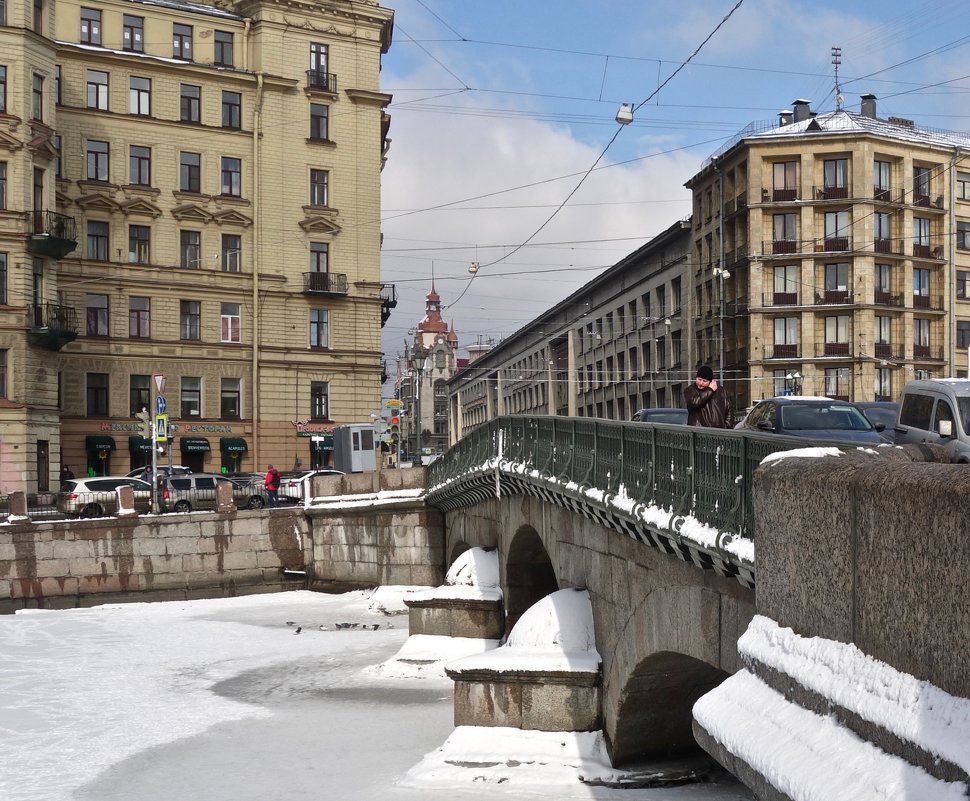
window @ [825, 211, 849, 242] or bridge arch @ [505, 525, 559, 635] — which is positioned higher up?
window @ [825, 211, 849, 242]

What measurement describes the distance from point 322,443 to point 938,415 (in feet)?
121

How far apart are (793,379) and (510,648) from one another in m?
40.4

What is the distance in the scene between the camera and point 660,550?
10672 mm

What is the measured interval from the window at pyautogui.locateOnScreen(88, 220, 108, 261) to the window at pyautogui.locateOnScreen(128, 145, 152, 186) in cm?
218

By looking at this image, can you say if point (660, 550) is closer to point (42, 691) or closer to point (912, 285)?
point (42, 691)

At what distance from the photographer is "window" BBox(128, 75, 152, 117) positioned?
46.9 m

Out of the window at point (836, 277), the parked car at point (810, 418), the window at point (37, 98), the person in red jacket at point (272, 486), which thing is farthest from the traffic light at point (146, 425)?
the window at point (836, 277)

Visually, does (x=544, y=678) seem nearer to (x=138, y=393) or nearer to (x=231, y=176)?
(x=138, y=393)

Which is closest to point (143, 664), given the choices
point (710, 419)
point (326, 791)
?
point (326, 791)

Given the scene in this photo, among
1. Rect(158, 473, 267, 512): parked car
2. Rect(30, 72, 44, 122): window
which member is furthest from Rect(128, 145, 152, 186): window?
Rect(158, 473, 267, 512): parked car

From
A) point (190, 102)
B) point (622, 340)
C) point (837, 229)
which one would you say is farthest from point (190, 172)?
point (837, 229)

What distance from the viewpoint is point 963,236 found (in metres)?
55.3

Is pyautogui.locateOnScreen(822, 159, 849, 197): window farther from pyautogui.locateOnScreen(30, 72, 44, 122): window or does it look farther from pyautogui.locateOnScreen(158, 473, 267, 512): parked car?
pyautogui.locateOnScreen(30, 72, 44, 122): window

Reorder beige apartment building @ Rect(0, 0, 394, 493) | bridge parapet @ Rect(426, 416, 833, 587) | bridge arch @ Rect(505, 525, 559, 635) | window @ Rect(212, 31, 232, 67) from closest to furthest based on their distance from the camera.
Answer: bridge parapet @ Rect(426, 416, 833, 587) < bridge arch @ Rect(505, 525, 559, 635) < beige apartment building @ Rect(0, 0, 394, 493) < window @ Rect(212, 31, 232, 67)
